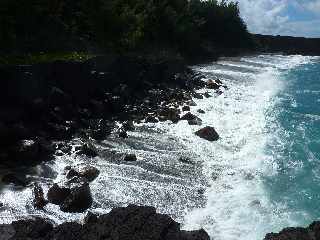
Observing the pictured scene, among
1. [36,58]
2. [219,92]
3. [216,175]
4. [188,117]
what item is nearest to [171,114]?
[188,117]

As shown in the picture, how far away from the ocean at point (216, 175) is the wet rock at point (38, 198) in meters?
0.21

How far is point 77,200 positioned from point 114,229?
342 cm

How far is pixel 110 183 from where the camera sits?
19016mm

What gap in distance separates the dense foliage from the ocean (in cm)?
1099

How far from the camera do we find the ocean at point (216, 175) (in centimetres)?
1675

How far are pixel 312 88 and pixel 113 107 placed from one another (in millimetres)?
28640

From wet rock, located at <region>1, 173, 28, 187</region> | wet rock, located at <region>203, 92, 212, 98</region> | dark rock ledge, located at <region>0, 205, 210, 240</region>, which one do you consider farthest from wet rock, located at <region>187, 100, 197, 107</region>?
dark rock ledge, located at <region>0, 205, 210, 240</region>

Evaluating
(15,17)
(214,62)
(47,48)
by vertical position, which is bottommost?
(214,62)

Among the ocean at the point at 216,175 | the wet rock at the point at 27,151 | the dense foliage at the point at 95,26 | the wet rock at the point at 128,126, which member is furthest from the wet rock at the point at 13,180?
the dense foliage at the point at 95,26

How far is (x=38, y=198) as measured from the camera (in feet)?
54.7

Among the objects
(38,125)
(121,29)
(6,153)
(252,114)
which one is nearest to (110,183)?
(6,153)

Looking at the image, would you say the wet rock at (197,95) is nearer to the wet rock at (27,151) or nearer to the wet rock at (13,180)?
the wet rock at (27,151)

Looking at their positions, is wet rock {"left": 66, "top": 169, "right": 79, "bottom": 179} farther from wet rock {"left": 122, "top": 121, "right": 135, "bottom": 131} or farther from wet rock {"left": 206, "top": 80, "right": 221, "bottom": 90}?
wet rock {"left": 206, "top": 80, "right": 221, "bottom": 90}

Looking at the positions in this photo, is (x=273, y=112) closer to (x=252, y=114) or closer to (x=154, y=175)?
(x=252, y=114)
